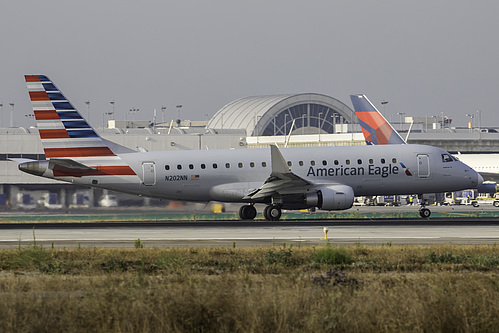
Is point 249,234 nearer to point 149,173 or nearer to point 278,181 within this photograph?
point 278,181

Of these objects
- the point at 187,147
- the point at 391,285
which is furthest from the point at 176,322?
the point at 187,147

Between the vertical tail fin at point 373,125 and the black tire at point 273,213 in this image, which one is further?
the vertical tail fin at point 373,125

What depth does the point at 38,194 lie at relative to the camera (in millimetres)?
63719

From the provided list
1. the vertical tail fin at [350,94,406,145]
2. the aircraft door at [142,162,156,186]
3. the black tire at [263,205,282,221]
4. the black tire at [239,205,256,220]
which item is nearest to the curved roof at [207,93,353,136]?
the vertical tail fin at [350,94,406,145]

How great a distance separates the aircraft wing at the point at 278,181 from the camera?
4278cm

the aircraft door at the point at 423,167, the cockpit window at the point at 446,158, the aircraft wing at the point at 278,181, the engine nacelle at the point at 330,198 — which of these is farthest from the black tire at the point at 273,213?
the cockpit window at the point at 446,158

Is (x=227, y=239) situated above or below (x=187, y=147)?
below

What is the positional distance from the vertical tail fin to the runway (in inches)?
1577

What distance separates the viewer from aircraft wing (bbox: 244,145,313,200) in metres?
42.8

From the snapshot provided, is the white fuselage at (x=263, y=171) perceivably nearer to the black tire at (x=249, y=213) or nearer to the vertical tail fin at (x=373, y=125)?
the black tire at (x=249, y=213)

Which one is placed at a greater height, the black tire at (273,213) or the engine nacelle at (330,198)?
the engine nacelle at (330,198)

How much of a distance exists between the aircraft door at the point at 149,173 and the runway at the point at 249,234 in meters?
3.27

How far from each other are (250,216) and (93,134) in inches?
408

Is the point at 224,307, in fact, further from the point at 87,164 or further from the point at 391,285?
the point at 87,164
